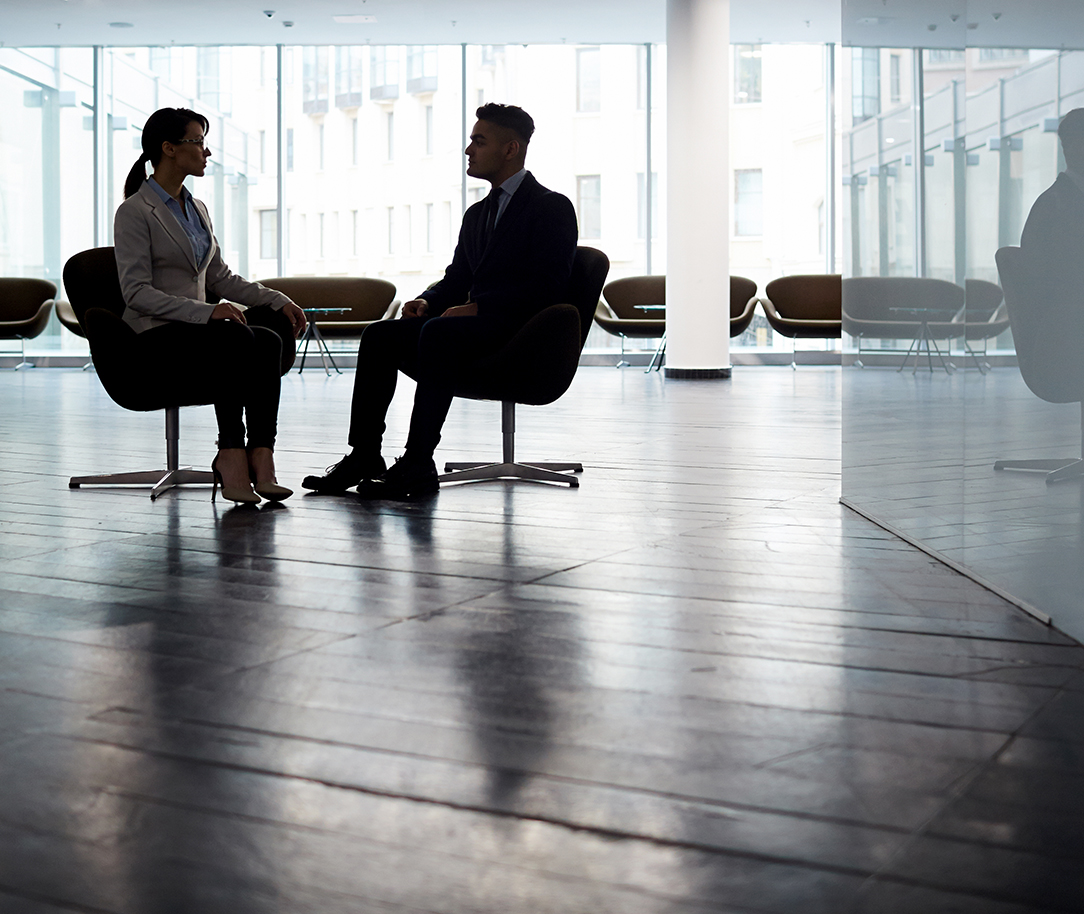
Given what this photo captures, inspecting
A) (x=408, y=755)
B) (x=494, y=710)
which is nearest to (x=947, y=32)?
(x=494, y=710)

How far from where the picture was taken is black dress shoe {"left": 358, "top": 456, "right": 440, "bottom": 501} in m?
3.74

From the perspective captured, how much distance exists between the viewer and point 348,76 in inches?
559

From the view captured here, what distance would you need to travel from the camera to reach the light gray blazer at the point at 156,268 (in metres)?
3.60

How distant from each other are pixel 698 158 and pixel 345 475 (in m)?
7.07

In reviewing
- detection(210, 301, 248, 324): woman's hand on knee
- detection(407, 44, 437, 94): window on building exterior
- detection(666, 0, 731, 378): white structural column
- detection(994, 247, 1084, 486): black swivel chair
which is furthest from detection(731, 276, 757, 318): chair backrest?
detection(994, 247, 1084, 486): black swivel chair

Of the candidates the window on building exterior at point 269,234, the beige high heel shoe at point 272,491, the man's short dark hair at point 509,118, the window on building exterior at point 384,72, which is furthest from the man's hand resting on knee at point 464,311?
the window on building exterior at point 384,72

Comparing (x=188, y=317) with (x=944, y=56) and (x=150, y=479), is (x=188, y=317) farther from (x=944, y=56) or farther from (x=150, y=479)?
(x=944, y=56)

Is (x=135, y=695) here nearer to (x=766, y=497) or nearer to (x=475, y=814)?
(x=475, y=814)

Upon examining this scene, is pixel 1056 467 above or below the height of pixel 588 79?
below

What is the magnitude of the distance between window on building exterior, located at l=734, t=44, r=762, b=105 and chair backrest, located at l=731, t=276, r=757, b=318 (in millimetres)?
3249

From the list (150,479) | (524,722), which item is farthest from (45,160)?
(524,722)

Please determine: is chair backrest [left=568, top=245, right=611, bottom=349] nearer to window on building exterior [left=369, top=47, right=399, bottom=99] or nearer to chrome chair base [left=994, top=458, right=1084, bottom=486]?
chrome chair base [left=994, top=458, right=1084, bottom=486]

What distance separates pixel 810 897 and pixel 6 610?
67.0 inches

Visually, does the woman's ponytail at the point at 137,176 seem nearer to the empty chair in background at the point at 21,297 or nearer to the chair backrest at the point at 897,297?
the chair backrest at the point at 897,297
